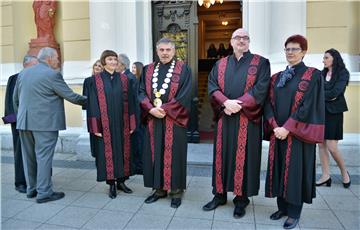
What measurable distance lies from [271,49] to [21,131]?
4.24 meters

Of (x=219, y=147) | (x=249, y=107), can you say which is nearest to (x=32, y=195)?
(x=219, y=147)

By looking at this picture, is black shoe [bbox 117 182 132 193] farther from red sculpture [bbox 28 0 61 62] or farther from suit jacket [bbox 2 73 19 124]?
red sculpture [bbox 28 0 61 62]

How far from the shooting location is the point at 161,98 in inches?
156

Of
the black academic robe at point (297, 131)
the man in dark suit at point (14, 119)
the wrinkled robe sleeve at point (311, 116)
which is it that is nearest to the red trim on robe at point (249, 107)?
the black academic robe at point (297, 131)

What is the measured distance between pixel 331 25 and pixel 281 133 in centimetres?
337

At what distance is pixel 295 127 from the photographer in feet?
10.6

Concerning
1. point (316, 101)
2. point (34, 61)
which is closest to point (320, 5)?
point (316, 101)

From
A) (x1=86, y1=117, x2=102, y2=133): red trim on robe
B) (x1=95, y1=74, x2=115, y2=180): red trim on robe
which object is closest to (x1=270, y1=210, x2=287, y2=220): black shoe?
(x1=95, y1=74, x2=115, y2=180): red trim on robe

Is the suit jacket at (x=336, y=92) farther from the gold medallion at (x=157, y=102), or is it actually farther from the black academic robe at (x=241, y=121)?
the gold medallion at (x=157, y=102)

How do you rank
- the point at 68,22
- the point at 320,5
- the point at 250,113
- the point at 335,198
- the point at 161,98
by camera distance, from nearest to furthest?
the point at 250,113, the point at 161,98, the point at 335,198, the point at 320,5, the point at 68,22

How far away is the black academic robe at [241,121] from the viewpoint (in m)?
3.55

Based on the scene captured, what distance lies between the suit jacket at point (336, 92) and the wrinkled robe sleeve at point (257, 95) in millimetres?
1342

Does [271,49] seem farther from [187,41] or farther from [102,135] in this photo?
[102,135]

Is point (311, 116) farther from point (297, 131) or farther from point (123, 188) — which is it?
point (123, 188)
